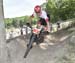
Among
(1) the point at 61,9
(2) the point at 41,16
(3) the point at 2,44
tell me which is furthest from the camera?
(1) the point at 61,9

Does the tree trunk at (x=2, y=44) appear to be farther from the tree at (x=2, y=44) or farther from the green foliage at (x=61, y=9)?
the green foliage at (x=61, y=9)

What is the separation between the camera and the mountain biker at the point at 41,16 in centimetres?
1095

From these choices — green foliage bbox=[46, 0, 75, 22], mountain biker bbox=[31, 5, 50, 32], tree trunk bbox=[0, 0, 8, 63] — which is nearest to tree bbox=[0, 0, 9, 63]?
tree trunk bbox=[0, 0, 8, 63]

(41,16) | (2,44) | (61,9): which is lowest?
(61,9)

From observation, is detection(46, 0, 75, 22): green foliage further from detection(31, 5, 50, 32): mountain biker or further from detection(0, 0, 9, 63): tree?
detection(0, 0, 9, 63): tree

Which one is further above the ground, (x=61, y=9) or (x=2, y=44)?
(x=2, y=44)

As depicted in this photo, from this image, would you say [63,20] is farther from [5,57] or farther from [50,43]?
[5,57]

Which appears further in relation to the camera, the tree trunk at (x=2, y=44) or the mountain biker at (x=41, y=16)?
the tree trunk at (x=2, y=44)

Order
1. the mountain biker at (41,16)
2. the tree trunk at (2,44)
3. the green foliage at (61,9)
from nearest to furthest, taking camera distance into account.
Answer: the mountain biker at (41,16) → the tree trunk at (2,44) → the green foliage at (61,9)

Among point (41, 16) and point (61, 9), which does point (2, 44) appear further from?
point (61, 9)

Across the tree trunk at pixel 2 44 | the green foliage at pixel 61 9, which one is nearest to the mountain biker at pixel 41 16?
the tree trunk at pixel 2 44

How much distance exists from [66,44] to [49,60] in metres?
1.22

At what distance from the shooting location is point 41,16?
1120 centimetres

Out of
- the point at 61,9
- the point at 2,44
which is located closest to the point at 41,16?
the point at 2,44
